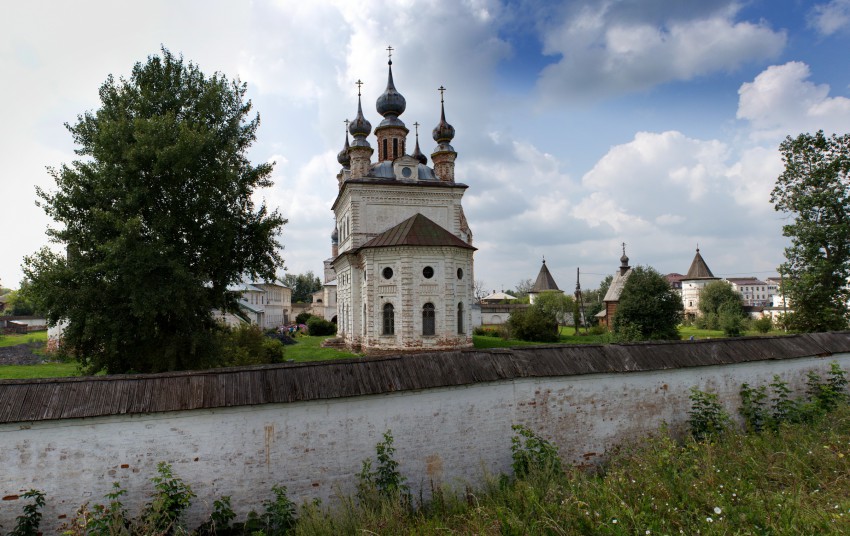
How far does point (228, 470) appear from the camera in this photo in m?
6.26

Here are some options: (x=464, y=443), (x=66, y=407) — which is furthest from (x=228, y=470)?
(x=464, y=443)

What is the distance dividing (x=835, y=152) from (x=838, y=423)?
1824cm

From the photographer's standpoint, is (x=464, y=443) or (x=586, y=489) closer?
(x=586, y=489)

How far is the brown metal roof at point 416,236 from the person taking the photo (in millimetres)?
20953

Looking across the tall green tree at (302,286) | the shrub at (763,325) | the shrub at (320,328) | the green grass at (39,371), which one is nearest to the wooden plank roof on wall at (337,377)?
the green grass at (39,371)

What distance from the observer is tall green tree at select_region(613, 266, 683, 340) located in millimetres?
27891

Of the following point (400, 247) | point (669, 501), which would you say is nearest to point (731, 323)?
point (400, 247)

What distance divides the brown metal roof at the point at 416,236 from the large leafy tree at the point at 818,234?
47.5 ft

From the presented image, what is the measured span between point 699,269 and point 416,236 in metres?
52.1

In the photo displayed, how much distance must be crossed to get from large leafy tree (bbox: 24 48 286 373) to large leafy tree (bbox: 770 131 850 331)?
21.9 meters

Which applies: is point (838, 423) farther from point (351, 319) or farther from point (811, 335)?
point (351, 319)

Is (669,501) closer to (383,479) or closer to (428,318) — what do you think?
(383,479)

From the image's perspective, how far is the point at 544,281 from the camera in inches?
2238

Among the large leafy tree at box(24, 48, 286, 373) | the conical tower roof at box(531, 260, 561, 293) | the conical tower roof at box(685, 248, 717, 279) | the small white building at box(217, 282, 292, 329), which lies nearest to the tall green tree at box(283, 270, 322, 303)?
the small white building at box(217, 282, 292, 329)
